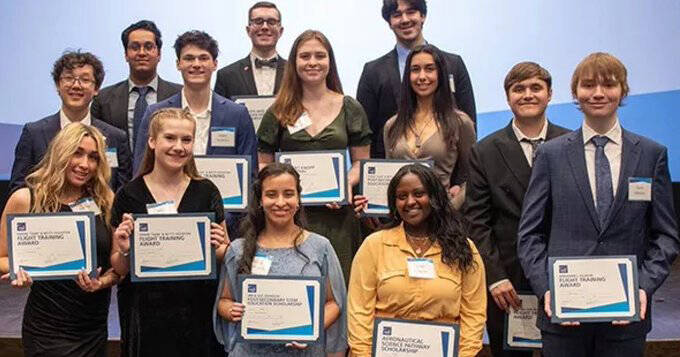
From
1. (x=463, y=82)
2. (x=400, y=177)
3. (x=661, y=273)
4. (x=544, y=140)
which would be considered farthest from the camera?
(x=463, y=82)

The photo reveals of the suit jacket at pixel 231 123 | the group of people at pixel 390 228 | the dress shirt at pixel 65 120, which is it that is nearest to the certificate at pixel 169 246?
the group of people at pixel 390 228

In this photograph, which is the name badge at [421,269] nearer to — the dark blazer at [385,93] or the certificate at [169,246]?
the certificate at [169,246]

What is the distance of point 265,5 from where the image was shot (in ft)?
17.5

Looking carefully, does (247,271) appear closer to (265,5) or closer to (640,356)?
(640,356)

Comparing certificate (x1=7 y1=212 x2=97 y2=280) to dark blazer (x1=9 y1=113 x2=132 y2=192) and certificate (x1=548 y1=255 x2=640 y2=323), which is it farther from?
certificate (x1=548 y1=255 x2=640 y2=323)

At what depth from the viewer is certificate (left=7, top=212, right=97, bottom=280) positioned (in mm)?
3637

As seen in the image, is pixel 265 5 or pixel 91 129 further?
pixel 265 5

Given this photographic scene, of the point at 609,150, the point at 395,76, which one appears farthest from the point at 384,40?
the point at 609,150

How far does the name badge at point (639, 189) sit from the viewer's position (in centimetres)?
355

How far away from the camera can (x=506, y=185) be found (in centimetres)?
401

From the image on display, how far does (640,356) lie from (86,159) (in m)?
2.58

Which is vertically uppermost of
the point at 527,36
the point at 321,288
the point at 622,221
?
the point at 527,36

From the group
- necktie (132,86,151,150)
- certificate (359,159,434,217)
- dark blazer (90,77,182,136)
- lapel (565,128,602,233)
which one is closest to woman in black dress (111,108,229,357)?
certificate (359,159,434,217)

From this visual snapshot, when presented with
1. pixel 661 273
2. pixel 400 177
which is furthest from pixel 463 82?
pixel 661 273
